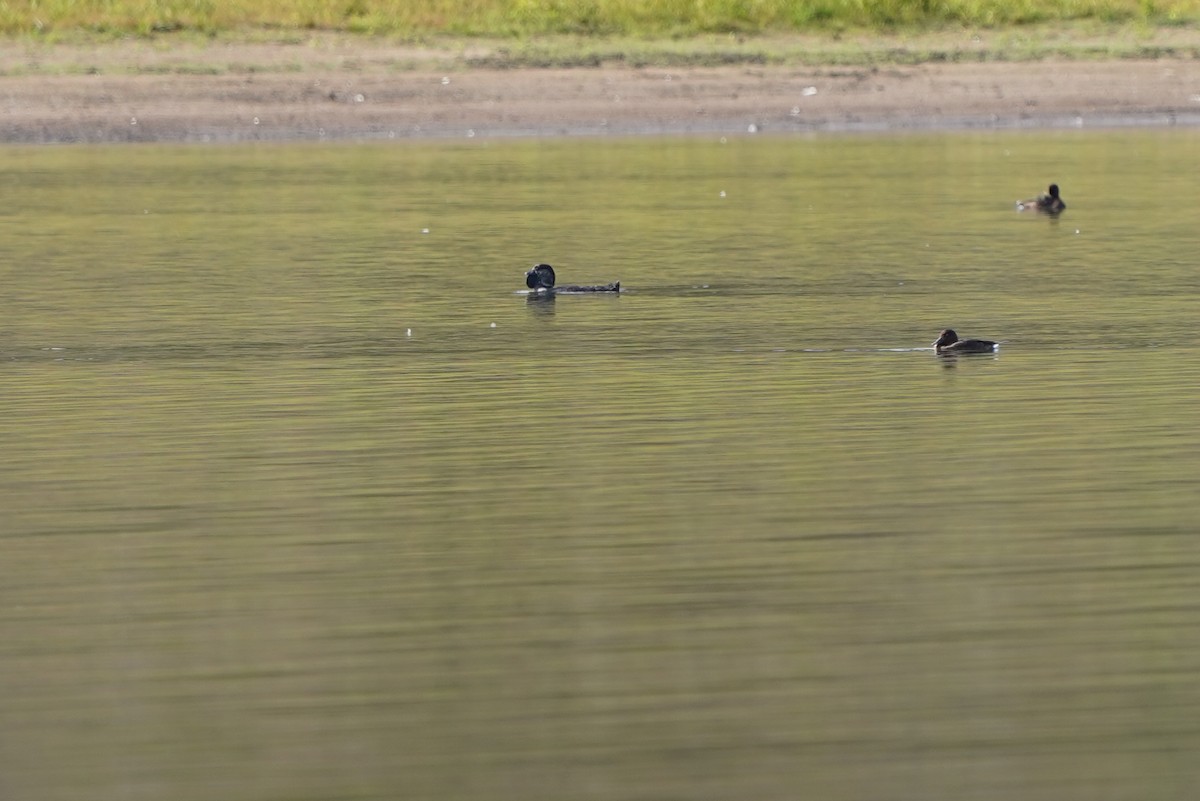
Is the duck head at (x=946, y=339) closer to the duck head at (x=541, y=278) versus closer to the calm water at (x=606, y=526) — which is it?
the calm water at (x=606, y=526)

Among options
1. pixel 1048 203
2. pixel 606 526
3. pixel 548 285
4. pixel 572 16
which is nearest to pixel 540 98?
pixel 572 16

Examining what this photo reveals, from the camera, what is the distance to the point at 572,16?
1596 inches

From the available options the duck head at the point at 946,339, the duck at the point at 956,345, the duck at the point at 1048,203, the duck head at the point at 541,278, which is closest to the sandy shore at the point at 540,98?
the duck at the point at 1048,203

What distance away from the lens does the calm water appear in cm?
695

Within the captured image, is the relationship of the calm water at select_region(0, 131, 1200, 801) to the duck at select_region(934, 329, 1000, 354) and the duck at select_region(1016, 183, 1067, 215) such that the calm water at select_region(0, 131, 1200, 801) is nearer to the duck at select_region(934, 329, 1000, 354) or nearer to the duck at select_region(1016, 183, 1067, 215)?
the duck at select_region(934, 329, 1000, 354)

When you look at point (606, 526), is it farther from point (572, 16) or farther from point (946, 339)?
point (572, 16)

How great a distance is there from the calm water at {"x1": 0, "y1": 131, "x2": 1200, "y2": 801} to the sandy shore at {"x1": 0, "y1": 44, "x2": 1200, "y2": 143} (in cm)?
1342

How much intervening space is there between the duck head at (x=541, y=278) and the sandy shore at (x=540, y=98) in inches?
643

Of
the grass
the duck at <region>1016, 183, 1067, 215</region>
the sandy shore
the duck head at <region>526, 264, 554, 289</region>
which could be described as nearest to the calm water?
the duck head at <region>526, 264, 554, 289</region>

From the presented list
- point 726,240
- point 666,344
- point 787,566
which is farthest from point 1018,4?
point 787,566

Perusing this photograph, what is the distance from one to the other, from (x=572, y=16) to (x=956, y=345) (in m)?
26.8

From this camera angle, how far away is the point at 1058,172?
95.0 ft

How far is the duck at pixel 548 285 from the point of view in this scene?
1825 cm

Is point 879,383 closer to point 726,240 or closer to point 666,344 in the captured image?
point 666,344
